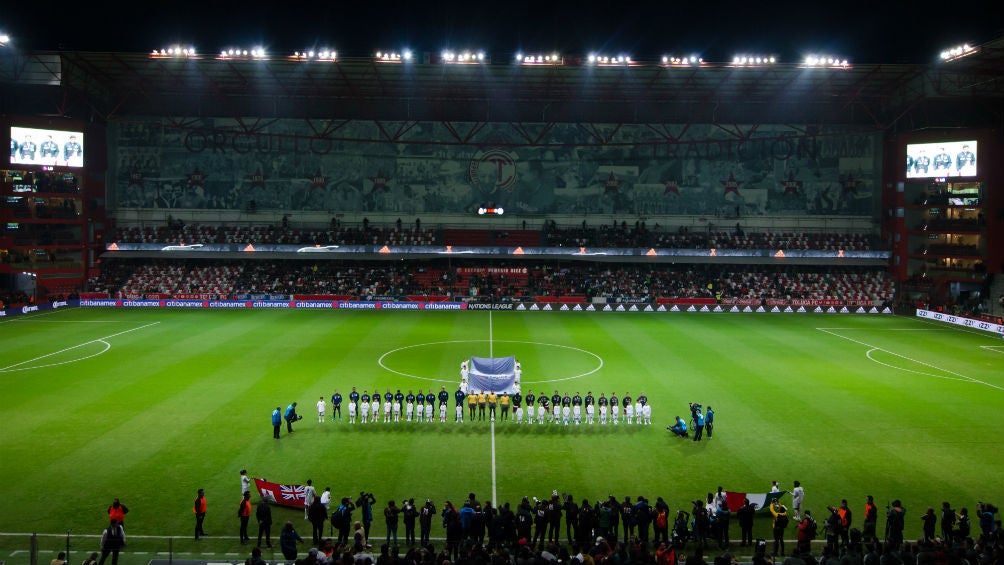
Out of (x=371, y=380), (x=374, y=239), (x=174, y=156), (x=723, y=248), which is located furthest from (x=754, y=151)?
(x=174, y=156)

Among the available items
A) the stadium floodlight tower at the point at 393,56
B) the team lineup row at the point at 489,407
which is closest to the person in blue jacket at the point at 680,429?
the team lineup row at the point at 489,407

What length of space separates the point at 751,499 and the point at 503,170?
49515 mm

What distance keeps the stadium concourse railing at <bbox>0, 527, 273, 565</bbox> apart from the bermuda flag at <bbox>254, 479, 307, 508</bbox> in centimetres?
164

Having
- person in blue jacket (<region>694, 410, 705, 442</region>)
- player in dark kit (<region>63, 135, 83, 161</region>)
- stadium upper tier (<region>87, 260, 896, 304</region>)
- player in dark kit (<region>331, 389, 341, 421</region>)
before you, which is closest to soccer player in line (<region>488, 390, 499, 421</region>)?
player in dark kit (<region>331, 389, 341, 421</region>)

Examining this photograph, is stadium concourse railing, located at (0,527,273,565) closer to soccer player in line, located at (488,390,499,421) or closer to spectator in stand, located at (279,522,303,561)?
spectator in stand, located at (279,522,303,561)

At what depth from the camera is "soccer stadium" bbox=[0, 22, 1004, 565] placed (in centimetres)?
1717

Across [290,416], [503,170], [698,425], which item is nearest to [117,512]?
[290,416]

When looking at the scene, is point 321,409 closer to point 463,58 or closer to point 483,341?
point 483,341

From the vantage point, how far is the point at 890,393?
95.8ft

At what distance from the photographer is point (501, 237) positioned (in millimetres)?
63281

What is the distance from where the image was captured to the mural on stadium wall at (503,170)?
205 feet

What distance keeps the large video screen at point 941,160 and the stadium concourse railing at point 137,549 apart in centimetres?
5658

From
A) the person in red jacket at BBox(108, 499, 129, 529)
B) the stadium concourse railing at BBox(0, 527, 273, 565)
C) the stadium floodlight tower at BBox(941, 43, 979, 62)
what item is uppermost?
the stadium floodlight tower at BBox(941, 43, 979, 62)

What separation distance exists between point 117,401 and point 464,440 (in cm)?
1334
